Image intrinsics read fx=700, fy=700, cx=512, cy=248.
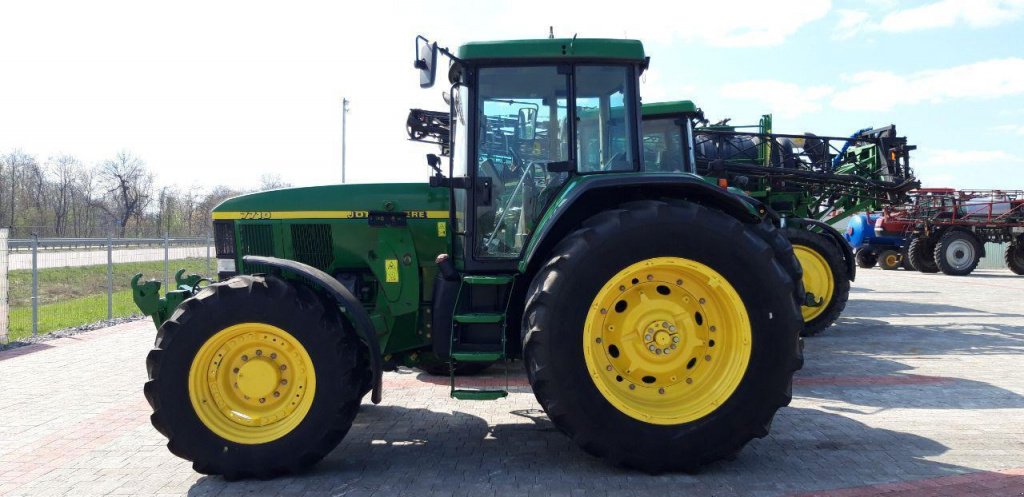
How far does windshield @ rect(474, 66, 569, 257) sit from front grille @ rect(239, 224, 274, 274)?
5.13ft

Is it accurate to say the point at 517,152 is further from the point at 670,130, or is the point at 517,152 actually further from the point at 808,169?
the point at 808,169

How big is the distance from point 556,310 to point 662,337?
0.68 meters

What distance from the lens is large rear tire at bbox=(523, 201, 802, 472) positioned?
391cm

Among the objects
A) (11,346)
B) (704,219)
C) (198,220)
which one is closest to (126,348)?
(11,346)

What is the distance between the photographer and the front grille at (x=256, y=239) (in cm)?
498

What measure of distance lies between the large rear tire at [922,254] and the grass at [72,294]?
21115 millimetres

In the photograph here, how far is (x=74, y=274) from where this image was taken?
13.9m

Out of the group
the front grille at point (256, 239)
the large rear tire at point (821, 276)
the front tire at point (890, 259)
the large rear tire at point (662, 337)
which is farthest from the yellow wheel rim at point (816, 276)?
the front tire at point (890, 259)

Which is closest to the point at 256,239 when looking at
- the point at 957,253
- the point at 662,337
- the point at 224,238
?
the point at 224,238

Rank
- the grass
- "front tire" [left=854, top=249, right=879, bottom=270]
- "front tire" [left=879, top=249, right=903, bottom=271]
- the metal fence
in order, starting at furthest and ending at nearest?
"front tire" [left=854, top=249, right=879, bottom=270], "front tire" [left=879, top=249, right=903, bottom=271], the grass, the metal fence

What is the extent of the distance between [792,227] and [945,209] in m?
15.6

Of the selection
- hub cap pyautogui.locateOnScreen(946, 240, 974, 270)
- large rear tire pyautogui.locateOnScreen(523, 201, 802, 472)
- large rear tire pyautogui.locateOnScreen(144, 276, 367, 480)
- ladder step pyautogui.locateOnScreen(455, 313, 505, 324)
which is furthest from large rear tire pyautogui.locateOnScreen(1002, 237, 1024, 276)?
large rear tire pyautogui.locateOnScreen(144, 276, 367, 480)

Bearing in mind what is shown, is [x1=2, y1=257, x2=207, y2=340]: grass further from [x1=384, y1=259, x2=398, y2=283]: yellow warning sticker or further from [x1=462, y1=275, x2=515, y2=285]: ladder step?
[x1=462, y1=275, x2=515, y2=285]: ladder step

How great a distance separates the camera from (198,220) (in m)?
41.8
